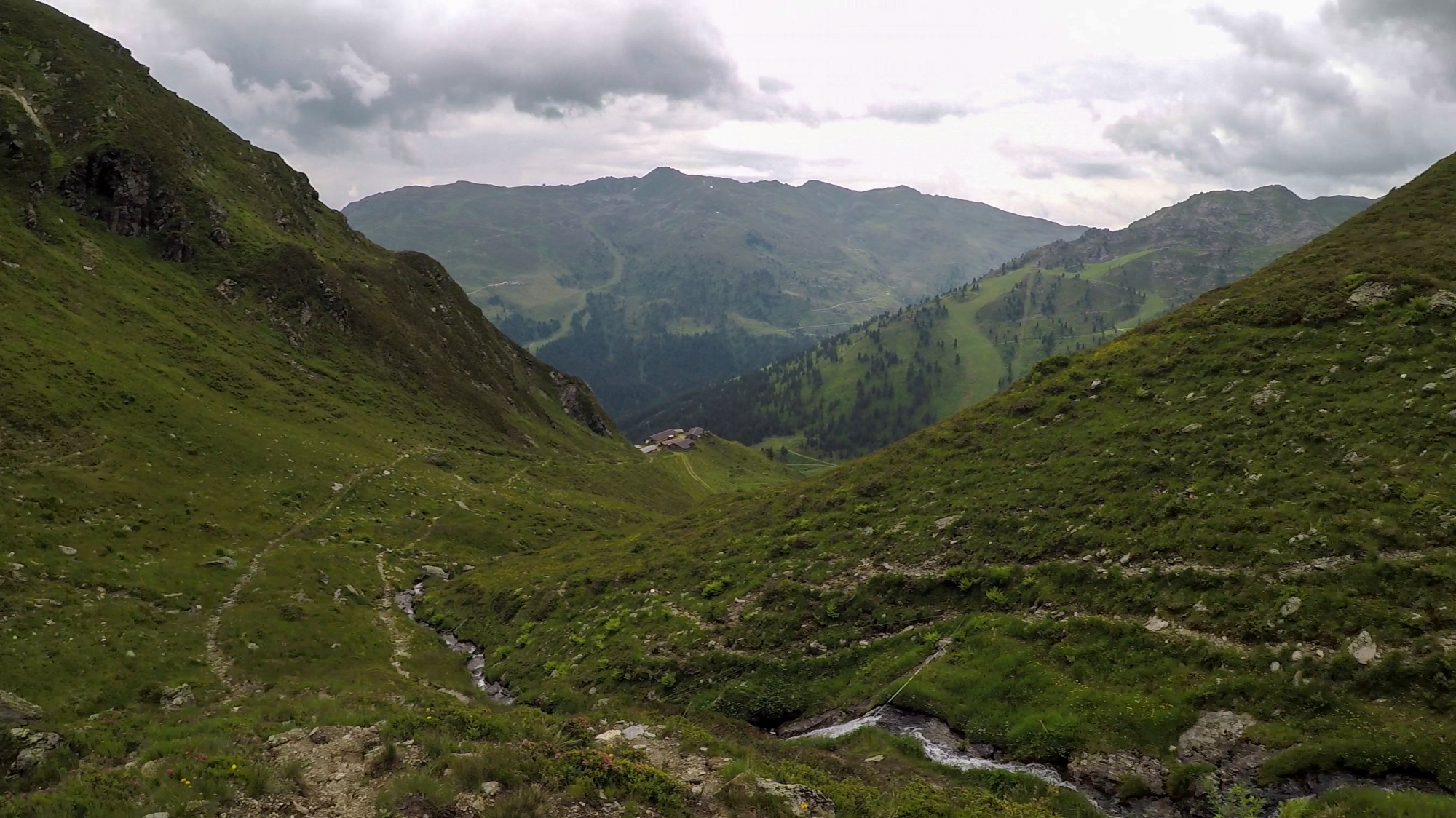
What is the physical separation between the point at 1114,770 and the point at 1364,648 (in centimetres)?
737

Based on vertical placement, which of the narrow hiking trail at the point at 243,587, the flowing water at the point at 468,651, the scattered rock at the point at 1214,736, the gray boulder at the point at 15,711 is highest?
the scattered rock at the point at 1214,736

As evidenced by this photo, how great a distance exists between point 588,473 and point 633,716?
268 feet

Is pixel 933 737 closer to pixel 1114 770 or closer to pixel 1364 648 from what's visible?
pixel 1114 770

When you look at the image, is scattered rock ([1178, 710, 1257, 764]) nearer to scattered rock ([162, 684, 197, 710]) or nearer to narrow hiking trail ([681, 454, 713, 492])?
scattered rock ([162, 684, 197, 710])

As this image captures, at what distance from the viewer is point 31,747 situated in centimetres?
1495

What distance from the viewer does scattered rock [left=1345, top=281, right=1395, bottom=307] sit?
3172 cm

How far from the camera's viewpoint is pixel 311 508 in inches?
2176

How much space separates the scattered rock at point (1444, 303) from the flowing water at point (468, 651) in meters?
44.7

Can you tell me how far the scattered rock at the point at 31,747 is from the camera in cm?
1426

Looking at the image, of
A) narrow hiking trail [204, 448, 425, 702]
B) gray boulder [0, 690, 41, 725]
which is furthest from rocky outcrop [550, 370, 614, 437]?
gray boulder [0, 690, 41, 725]

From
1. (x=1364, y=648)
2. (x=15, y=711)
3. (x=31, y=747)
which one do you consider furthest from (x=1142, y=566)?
(x=15, y=711)

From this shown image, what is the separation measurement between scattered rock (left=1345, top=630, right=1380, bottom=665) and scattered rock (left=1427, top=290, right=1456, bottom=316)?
821 inches

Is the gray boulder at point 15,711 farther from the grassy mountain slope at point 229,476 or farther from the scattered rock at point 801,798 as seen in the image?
the scattered rock at point 801,798

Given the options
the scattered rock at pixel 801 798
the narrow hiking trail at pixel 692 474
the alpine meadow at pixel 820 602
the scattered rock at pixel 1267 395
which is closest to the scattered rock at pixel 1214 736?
the alpine meadow at pixel 820 602
